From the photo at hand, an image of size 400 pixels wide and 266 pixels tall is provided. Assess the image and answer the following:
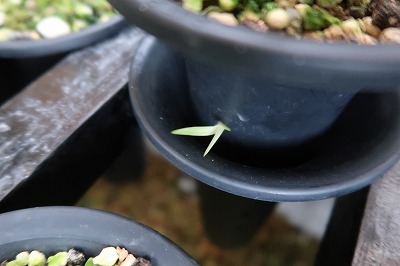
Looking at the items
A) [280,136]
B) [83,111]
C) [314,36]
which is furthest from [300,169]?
[83,111]

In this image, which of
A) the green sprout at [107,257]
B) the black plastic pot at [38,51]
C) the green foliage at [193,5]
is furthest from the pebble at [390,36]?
the black plastic pot at [38,51]

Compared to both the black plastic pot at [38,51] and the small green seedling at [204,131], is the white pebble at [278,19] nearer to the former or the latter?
the small green seedling at [204,131]

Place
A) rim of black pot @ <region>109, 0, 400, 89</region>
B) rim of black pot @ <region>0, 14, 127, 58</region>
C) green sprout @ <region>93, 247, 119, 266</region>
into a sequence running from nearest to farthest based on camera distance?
1. rim of black pot @ <region>109, 0, 400, 89</region>
2. green sprout @ <region>93, 247, 119, 266</region>
3. rim of black pot @ <region>0, 14, 127, 58</region>

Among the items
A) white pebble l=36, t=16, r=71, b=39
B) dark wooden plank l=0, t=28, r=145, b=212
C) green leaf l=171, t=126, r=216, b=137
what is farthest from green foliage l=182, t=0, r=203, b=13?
white pebble l=36, t=16, r=71, b=39

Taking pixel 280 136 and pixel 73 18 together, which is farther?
pixel 73 18

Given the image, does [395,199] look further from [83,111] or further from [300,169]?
[83,111]

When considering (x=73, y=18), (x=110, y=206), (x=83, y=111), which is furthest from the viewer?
(x=110, y=206)

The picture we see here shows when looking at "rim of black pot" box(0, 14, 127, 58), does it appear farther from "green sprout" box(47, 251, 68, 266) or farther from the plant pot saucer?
"green sprout" box(47, 251, 68, 266)

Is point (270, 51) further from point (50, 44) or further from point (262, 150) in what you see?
point (50, 44)
